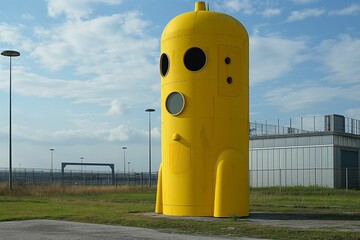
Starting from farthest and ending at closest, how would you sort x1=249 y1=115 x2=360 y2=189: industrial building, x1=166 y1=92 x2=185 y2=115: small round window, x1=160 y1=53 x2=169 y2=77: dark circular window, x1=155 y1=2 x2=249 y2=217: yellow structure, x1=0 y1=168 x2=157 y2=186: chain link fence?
1. x1=0 y1=168 x2=157 y2=186: chain link fence
2. x1=249 y1=115 x2=360 y2=189: industrial building
3. x1=160 y1=53 x2=169 y2=77: dark circular window
4. x1=166 y1=92 x2=185 y2=115: small round window
5. x1=155 y1=2 x2=249 y2=217: yellow structure

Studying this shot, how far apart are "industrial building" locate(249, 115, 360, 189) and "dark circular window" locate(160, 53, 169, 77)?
25335mm

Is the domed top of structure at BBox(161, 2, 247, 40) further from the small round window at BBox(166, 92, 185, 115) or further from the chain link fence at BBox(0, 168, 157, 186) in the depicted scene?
the chain link fence at BBox(0, 168, 157, 186)

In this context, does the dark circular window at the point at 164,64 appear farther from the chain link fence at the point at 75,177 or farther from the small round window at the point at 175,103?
the chain link fence at the point at 75,177

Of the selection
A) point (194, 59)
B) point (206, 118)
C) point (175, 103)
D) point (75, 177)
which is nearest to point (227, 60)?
point (194, 59)

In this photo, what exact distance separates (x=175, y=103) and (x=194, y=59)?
154cm

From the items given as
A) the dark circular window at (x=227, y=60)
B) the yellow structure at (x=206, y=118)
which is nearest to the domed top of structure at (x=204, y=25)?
Result: the yellow structure at (x=206, y=118)

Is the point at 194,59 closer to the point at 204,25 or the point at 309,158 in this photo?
the point at 204,25

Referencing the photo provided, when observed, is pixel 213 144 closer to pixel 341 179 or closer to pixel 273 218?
pixel 273 218

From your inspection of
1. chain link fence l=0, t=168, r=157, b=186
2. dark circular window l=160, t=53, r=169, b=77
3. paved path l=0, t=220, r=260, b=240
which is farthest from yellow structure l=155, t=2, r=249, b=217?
chain link fence l=0, t=168, r=157, b=186

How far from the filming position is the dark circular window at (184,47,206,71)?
18.2 m

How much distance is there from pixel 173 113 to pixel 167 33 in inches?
107

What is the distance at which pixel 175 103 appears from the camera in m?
18.5

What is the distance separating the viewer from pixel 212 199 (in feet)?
58.5

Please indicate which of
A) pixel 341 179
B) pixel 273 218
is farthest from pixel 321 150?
pixel 273 218
